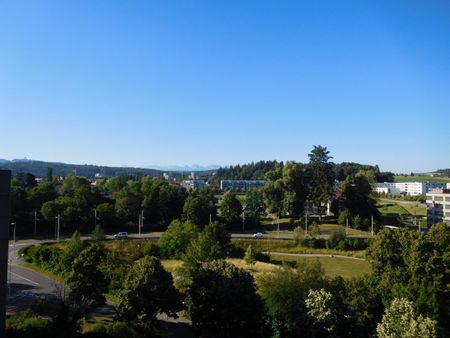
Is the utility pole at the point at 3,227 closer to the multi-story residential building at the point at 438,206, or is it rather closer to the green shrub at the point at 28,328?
the green shrub at the point at 28,328

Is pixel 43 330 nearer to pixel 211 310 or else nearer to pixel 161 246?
pixel 211 310

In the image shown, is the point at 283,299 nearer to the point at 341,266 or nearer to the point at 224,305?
the point at 224,305

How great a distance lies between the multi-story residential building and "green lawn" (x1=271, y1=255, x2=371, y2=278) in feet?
122

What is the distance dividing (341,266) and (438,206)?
137 feet

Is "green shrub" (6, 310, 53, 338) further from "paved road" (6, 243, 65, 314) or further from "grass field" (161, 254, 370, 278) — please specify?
"grass field" (161, 254, 370, 278)

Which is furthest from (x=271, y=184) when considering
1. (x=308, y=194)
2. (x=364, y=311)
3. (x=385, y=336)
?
(x=385, y=336)

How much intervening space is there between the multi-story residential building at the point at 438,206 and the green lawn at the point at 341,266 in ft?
122

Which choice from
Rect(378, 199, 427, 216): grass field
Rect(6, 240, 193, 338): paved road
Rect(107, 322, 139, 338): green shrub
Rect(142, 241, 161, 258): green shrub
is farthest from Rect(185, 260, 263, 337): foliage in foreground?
Rect(378, 199, 427, 216): grass field

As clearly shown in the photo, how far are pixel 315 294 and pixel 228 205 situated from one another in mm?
40375

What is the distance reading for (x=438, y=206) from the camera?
76.1 m

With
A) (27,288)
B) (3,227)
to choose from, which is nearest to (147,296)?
(3,227)

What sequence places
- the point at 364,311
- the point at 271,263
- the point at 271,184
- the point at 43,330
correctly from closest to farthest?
Result: the point at 43,330
the point at 364,311
the point at 271,263
the point at 271,184

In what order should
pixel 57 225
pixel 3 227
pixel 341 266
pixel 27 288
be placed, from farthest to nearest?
1. pixel 57 225
2. pixel 341 266
3. pixel 27 288
4. pixel 3 227

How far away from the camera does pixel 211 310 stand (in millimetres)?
22188
